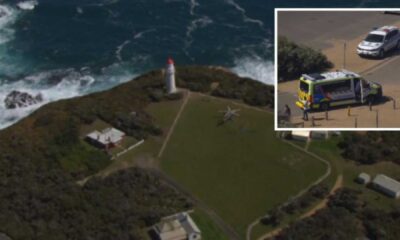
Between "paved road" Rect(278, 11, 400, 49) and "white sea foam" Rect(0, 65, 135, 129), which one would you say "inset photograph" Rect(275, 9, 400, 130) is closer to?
"paved road" Rect(278, 11, 400, 49)

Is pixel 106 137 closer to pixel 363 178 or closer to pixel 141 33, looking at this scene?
pixel 363 178

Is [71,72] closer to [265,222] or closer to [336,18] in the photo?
[265,222]

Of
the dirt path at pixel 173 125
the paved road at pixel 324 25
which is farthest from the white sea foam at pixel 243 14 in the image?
the paved road at pixel 324 25

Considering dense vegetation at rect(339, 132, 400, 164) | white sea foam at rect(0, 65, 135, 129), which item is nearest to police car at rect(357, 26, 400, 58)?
dense vegetation at rect(339, 132, 400, 164)

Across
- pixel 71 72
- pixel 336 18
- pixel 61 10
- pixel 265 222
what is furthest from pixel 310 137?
pixel 61 10

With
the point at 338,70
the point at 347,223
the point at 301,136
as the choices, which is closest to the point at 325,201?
the point at 347,223
